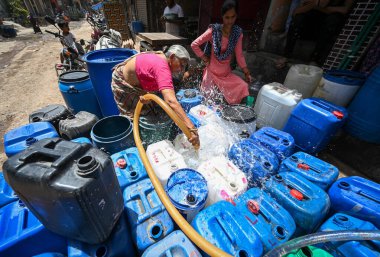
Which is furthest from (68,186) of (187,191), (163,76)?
(163,76)

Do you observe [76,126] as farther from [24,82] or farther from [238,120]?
[24,82]

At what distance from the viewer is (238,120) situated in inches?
104

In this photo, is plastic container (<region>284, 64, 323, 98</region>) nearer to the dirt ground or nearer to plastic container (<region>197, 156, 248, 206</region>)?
plastic container (<region>197, 156, 248, 206</region>)

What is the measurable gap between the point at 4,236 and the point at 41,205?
0.59 metres

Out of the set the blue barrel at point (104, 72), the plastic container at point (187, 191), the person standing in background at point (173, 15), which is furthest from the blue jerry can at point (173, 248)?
the person standing in background at point (173, 15)

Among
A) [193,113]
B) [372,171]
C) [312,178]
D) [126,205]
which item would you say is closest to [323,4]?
[372,171]

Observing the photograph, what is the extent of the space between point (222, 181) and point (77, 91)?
3333 millimetres

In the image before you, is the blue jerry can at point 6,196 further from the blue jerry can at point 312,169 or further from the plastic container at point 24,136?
the blue jerry can at point 312,169

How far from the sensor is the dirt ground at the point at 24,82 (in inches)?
186

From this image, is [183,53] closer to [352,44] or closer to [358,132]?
[358,132]

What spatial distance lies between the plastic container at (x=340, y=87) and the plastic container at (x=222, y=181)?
271 centimetres

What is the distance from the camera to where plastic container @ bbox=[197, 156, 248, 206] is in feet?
5.87

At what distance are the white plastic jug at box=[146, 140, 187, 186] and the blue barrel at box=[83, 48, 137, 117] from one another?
1877mm

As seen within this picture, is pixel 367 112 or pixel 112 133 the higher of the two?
pixel 367 112
